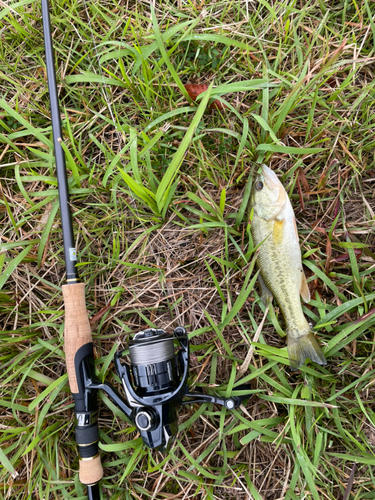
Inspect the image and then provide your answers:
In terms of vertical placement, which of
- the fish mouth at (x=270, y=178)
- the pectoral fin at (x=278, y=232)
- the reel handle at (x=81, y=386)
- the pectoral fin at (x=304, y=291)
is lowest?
the reel handle at (x=81, y=386)

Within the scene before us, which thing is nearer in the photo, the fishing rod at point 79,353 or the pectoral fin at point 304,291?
the fishing rod at point 79,353

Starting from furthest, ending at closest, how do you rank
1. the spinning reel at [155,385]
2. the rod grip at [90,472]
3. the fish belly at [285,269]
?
the fish belly at [285,269], the rod grip at [90,472], the spinning reel at [155,385]

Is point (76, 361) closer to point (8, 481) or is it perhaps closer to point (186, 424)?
point (186, 424)

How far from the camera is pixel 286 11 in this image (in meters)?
2.34

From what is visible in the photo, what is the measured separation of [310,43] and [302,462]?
284 cm

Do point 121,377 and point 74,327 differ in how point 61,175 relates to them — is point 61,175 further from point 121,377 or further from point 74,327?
point 121,377

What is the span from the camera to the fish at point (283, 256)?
2.15 m

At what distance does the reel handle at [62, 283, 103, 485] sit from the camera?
2.06 metres

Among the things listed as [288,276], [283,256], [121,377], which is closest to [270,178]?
[283,256]

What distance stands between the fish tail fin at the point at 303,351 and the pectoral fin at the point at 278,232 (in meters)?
0.64

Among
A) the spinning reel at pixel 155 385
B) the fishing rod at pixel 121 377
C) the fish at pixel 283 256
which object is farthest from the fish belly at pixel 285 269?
the spinning reel at pixel 155 385

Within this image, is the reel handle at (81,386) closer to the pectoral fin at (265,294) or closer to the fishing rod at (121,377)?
the fishing rod at (121,377)

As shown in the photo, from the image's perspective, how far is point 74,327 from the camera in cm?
209

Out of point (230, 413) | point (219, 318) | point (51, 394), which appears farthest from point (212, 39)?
point (51, 394)
